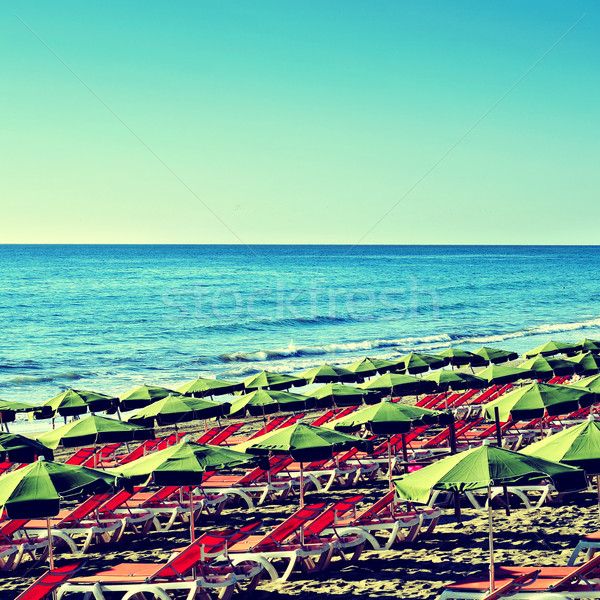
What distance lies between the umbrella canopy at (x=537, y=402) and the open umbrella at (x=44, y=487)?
5274mm

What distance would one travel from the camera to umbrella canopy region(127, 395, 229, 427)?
11.5 m

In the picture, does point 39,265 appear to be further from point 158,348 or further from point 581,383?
point 581,383

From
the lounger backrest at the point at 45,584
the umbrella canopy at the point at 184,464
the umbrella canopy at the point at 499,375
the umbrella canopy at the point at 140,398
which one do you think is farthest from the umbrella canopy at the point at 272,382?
the lounger backrest at the point at 45,584

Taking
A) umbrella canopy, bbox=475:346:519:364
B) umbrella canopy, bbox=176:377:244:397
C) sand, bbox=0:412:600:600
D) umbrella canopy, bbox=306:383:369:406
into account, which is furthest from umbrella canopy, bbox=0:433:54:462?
umbrella canopy, bbox=475:346:519:364

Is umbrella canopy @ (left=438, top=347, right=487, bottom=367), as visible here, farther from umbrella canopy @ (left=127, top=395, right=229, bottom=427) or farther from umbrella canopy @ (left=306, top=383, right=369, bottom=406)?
umbrella canopy @ (left=127, top=395, right=229, bottom=427)

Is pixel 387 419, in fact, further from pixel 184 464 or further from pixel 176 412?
pixel 176 412

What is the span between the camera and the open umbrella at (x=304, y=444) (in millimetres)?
8117

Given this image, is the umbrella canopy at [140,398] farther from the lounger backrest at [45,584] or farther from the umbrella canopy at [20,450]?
the lounger backrest at [45,584]

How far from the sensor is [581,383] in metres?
11.5

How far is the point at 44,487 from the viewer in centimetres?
658

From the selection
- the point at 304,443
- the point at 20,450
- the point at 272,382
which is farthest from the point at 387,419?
the point at 272,382

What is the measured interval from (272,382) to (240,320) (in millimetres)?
35671

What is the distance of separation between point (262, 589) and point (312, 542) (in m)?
0.85

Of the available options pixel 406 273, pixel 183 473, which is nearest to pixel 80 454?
pixel 183 473
